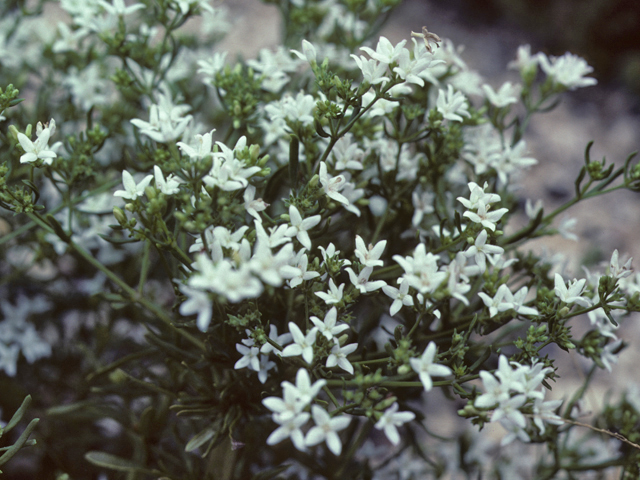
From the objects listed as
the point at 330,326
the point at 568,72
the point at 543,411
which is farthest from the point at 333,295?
the point at 568,72

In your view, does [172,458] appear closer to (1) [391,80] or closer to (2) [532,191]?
(1) [391,80]

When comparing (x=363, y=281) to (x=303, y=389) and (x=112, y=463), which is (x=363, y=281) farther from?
(x=112, y=463)

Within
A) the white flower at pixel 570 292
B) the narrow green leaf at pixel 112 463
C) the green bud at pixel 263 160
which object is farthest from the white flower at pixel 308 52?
the narrow green leaf at pixel 112 463

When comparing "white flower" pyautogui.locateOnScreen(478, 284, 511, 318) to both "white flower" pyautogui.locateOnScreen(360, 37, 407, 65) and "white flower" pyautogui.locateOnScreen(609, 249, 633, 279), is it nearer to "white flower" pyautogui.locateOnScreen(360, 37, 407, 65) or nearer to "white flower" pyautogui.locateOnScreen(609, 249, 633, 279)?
"white flower" pyautogui.locateOnScreen(609, 249, 633, 279)

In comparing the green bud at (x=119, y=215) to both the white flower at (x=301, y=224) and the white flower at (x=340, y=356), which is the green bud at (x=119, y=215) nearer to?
the white flower at (x=301, y=224)

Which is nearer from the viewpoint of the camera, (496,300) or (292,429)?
(292,429)

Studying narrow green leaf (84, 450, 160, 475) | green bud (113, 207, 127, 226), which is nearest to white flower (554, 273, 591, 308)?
green bud (113, 207, 127, 226)
